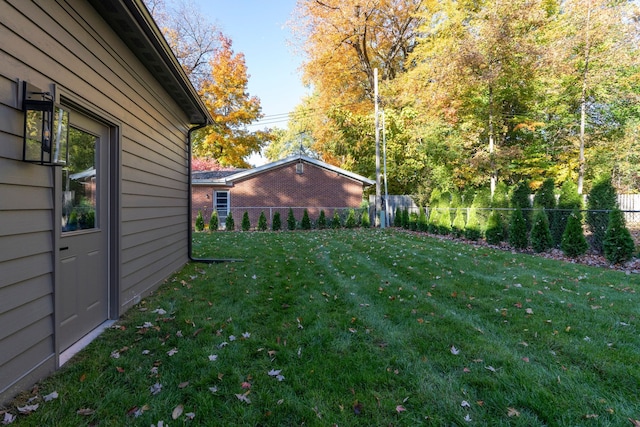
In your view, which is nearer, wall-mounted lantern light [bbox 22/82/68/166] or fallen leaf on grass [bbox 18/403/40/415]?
fallen leaf on grass [bbox 18/403/40/415]

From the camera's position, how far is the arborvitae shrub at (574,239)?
712 cm

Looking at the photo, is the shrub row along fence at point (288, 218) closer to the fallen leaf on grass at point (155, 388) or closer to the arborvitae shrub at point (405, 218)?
the arborvitae shrub at point (405, 218)

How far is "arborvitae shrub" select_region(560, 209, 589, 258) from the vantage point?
7.12 m

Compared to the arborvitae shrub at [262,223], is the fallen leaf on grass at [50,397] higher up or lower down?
lower down

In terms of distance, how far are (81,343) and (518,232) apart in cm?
915

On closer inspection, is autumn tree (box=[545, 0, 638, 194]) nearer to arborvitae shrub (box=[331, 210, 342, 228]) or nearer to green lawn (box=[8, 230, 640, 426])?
arborvitae shrub (box=[331, 210, 342, 228])

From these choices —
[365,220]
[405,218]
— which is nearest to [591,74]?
[405,218]

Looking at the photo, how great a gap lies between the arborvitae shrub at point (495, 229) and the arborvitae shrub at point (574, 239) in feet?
6.93

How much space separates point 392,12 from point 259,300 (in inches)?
840

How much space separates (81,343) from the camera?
288cm

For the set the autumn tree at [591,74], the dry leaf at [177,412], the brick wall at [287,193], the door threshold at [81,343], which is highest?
the autumn tree at [591,74]

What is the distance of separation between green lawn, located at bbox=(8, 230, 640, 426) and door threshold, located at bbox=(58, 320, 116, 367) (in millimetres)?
89

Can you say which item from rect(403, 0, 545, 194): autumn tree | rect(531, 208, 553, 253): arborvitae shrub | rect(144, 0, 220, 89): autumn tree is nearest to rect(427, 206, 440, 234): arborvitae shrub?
rect(403, 0, 545, 194): autumn tree

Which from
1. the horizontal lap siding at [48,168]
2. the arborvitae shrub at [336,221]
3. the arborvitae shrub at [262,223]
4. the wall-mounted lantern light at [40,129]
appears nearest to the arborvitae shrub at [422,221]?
the arborvitae shrub at [336,221]
